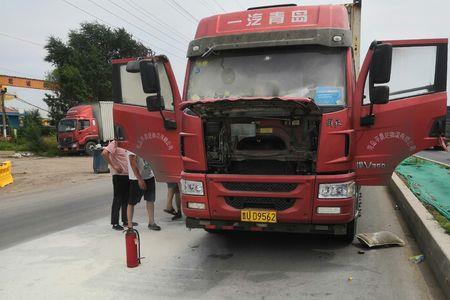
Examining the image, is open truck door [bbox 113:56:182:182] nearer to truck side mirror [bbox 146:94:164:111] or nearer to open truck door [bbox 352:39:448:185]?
truck side mirror [bbox 146:94:164:111]

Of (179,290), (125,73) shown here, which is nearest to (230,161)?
(179,290)

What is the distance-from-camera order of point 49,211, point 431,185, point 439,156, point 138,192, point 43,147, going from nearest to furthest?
point 138,192 < point 49,211 < point 431,185 < point 439,156 < point 43,147

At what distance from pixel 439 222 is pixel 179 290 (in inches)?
140

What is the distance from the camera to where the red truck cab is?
29656 millimetres

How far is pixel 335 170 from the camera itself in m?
5.06

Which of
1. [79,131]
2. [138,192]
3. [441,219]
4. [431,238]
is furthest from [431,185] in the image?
[79,131]

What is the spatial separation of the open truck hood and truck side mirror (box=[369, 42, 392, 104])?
0.67 meters

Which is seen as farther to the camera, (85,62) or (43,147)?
(85,62)

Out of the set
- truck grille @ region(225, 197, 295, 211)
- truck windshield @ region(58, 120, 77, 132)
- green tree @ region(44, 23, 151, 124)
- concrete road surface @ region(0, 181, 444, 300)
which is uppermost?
green tree @ region(44, 23, 151, 124)

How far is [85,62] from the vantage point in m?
48.7

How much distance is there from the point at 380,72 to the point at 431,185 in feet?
22.8

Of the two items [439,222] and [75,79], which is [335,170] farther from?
[75,79]

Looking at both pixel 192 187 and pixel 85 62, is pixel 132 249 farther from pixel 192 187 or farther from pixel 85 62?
pixel 85 62

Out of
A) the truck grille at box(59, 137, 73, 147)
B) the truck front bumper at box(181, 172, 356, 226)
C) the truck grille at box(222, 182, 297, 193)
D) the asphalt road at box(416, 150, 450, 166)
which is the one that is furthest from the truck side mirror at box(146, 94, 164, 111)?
the truck grille at box(59, 137, 73, 147)
